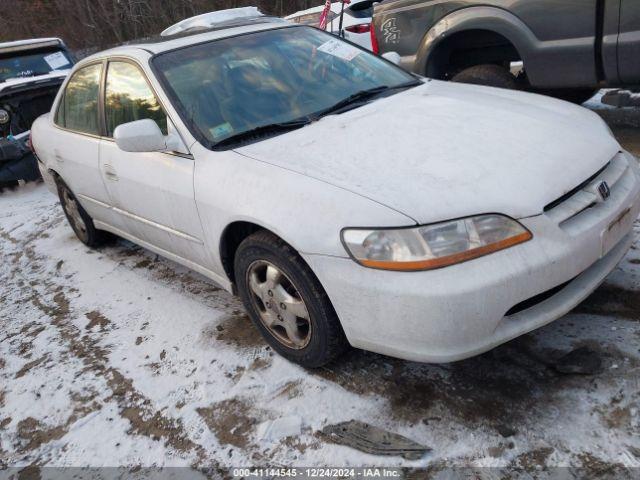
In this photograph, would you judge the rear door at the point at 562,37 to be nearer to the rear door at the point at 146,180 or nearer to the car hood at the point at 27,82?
the rear door at the point at 146,180

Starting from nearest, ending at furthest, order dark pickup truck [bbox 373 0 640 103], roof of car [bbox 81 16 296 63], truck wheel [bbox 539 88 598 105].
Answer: roof of car [bbox 81 16 296 63]
dark pickup truck [bbox 373 0 640 103]
truck wheel [bbox 539 88 598 105]

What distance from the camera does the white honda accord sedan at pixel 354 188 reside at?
6.63 feet

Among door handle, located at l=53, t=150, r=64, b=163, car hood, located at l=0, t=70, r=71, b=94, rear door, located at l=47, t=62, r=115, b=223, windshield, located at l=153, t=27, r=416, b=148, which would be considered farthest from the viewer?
car hood, located at l=0, t=70, r=71, b=94

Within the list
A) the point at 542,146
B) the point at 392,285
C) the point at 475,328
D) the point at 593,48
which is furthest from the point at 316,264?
the point at 593,48

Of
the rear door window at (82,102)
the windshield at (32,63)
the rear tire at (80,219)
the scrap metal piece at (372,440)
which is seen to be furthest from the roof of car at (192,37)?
the windshield at (32,63)

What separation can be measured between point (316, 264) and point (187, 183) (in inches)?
38.3

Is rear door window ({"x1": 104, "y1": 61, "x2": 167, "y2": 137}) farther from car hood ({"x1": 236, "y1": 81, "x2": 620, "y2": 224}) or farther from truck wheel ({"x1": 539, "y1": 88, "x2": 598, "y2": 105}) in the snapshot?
truck wheel ({"x1": 539, "y1": 88, "x2": 598, "y2": 105})

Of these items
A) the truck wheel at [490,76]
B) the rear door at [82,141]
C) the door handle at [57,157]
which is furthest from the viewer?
the truck wheel at [490,76]

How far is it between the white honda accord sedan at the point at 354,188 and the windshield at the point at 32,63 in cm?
456

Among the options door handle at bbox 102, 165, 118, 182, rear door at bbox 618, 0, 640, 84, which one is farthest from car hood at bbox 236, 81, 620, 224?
rear door at bbox 618, 0, 640, 84

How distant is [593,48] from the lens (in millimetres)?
4391

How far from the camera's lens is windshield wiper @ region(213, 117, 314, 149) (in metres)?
2.72

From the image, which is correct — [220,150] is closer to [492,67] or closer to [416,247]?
[416,247]

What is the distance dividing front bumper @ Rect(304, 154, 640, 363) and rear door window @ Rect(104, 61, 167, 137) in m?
1.48
